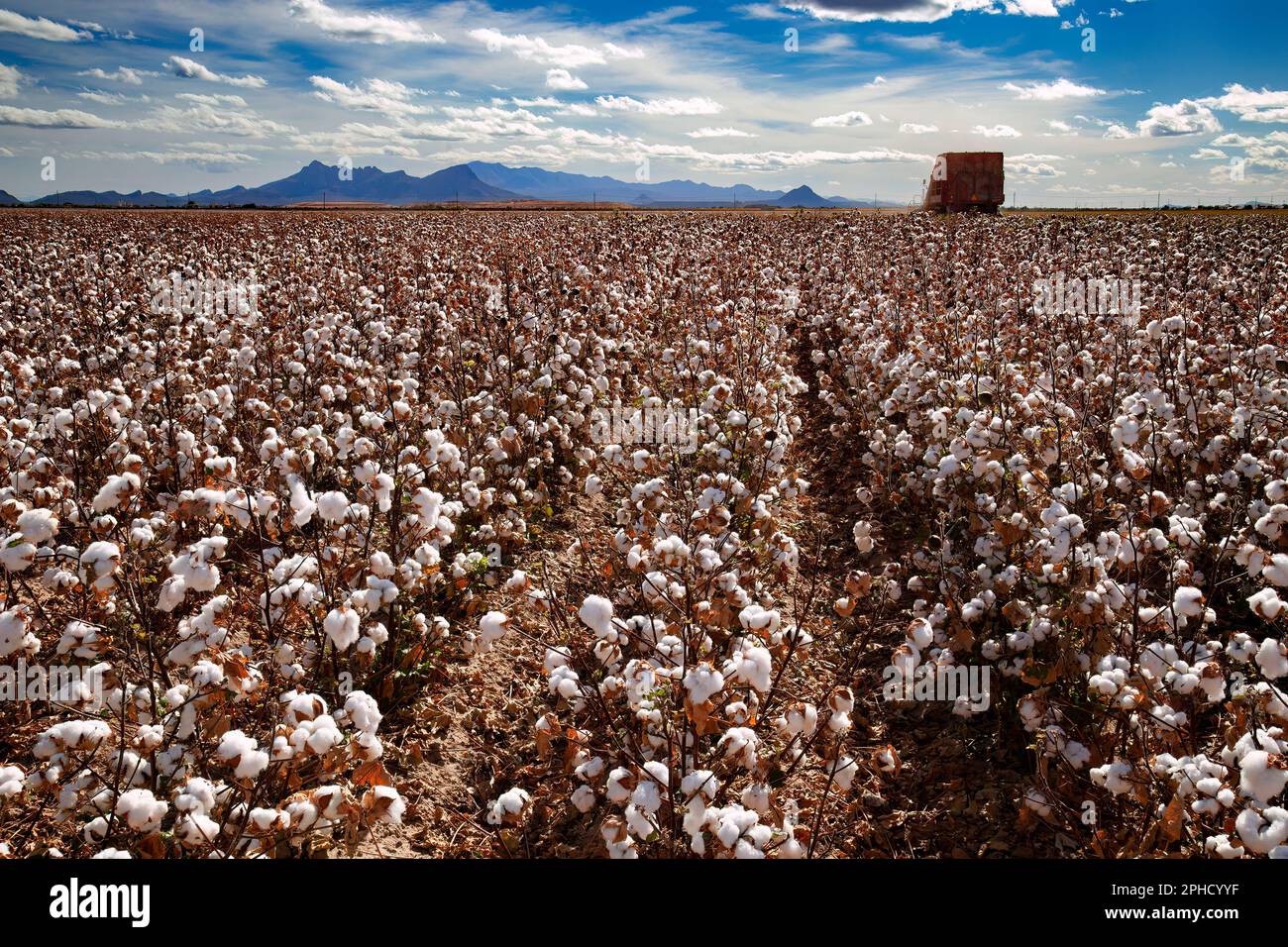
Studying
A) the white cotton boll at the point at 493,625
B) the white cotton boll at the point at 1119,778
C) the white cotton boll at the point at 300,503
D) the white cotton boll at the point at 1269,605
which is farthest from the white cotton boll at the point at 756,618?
the white cotton boll at the point at 300,503

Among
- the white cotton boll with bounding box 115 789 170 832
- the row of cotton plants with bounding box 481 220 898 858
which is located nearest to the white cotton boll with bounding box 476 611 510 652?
the row of cotton plants with bounding box 481 220 898 858

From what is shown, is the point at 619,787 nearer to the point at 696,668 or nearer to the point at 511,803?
the point at 511,803

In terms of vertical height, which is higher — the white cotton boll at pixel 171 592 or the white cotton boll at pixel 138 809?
the white cotton boll at pixel 171 592

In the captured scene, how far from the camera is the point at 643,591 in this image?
4855mm

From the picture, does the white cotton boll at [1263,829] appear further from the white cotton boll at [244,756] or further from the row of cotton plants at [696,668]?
the white cotton boll at [244,756]

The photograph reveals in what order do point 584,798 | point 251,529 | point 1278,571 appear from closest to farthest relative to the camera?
1. point 584,798
2. point 1278,571
3. point 251,529

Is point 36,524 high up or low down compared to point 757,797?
up

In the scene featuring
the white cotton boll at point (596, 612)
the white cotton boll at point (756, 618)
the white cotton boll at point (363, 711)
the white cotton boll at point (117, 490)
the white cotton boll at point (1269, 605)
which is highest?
the white cotton boll at point (117, 490)

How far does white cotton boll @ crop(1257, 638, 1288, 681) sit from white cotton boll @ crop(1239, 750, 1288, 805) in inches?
28.3

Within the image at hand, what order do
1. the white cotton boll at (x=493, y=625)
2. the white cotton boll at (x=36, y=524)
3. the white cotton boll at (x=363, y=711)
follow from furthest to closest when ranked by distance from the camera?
1. the white cotton boll at (x=36, y=524)
2. the white cotton boll at (x=493, y=625)
3. the white cotton boll at (x=363, y=711)

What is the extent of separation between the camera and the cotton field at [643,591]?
3.54 meters

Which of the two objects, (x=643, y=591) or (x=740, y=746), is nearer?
(x=740, y=746)

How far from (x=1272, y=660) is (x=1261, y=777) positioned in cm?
86

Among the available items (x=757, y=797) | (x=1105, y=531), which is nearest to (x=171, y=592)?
(x=757, y=797)
